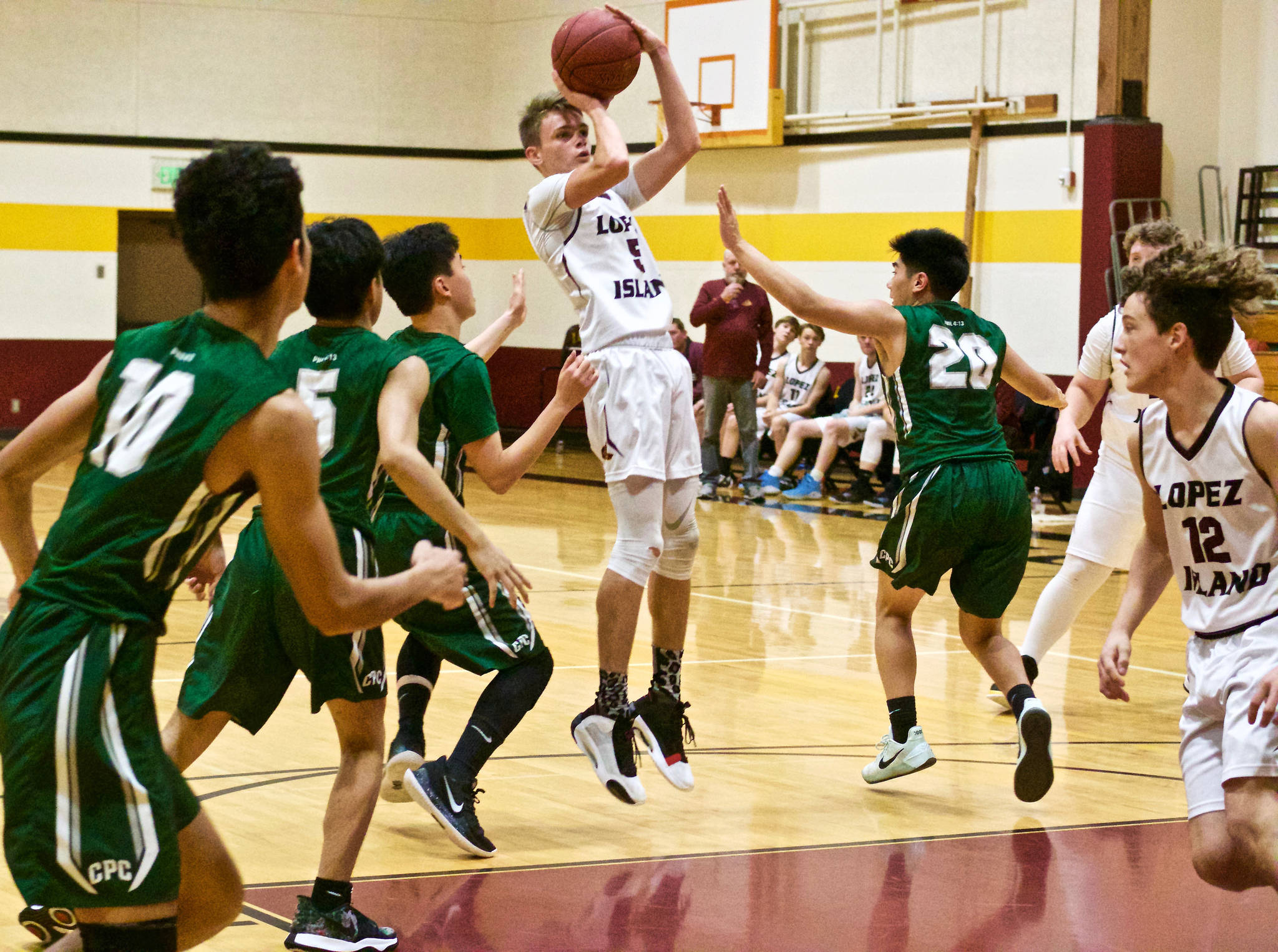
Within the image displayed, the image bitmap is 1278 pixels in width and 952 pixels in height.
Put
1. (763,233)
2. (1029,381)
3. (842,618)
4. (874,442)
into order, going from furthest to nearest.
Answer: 1. (763,233)
2. (874,442)
3. (842,618)
4. (1029,381)

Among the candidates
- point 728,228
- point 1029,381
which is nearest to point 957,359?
point 1029,381

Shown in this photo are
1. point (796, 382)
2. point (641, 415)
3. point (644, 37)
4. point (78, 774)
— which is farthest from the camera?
point (796, 382)

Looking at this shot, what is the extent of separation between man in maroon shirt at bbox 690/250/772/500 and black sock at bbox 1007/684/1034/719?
330 inches

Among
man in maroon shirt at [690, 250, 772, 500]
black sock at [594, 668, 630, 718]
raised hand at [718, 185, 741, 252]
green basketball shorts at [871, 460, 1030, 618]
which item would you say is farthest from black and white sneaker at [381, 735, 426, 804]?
man in maroon shirt at [690, 250, 772, 500]

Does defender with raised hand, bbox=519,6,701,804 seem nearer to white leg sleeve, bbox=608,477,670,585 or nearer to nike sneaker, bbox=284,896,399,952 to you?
white leg sleeve, bbox=608,477,670,585

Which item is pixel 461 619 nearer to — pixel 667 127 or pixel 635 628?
pixel 635 628

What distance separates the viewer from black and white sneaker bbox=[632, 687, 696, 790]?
15.0 feet

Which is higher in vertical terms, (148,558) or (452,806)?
(148,558)

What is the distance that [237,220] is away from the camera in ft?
7.59

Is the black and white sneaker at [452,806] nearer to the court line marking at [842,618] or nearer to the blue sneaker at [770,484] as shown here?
the court line marking at [842,618]

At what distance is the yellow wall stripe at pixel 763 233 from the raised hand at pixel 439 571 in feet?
35.0

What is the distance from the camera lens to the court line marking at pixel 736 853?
3.86 metres

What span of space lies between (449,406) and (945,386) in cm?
153

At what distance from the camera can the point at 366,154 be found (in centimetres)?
1848
